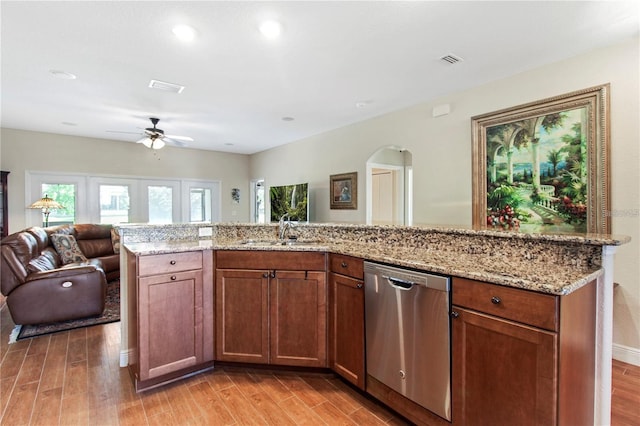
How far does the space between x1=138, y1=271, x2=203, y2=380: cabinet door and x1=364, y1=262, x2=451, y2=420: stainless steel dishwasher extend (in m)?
1.27

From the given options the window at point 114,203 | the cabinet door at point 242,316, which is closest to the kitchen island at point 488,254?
the cabinet door at point 242,316

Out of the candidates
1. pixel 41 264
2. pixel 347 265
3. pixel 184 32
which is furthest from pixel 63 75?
pixel 347 265

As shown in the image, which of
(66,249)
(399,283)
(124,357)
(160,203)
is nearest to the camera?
(399,283)

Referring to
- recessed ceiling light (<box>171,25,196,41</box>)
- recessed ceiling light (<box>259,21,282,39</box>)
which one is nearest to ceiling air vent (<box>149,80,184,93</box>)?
recessed ceiling light (<box>171,25,196,41</box>)

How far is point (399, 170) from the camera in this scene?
6.18 meters

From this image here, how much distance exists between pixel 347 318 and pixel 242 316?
0.81 metres

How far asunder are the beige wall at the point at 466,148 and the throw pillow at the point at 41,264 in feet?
13.0

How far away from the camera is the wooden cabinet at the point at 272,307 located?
230cm

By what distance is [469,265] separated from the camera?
66.7 inches

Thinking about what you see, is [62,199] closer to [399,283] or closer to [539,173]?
[399,283]

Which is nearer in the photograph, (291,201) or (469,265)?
(469,265)

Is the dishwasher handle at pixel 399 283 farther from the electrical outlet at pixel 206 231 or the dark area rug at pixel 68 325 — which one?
the dark area rug at pixel 68 325

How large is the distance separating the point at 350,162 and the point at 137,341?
3964 mm

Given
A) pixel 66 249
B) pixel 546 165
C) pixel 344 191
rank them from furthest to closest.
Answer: pixel 344 191
pixel 66 249
pixel 546 165
